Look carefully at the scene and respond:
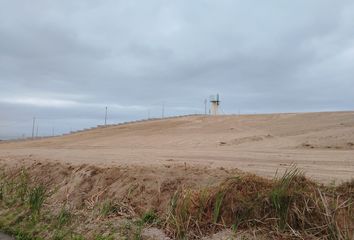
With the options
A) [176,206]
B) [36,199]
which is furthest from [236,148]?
[176,206]

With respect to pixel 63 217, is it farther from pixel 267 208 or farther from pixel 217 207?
pixel 267 208

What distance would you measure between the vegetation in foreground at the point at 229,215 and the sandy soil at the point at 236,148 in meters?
1.65

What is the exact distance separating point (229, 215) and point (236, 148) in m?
11.4

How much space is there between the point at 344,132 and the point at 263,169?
9.67 meters

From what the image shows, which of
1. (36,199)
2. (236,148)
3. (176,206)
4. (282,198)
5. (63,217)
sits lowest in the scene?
(63,217)

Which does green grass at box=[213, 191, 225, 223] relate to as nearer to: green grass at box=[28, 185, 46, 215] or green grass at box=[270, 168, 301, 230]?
green grass at box=[270, 168, 301, 230]

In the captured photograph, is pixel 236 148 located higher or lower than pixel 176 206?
higher

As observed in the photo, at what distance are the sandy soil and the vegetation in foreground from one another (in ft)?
5.42

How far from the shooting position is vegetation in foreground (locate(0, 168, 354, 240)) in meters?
6.99

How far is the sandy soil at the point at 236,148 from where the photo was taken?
12.4 m

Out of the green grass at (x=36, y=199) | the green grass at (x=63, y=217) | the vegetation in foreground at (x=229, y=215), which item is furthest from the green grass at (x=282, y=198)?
the green grass at (x=36, y=199)

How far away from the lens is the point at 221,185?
8.34 meters

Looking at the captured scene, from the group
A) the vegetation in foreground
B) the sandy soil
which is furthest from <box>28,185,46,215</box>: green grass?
the sandy soil

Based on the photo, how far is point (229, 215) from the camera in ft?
25.5
